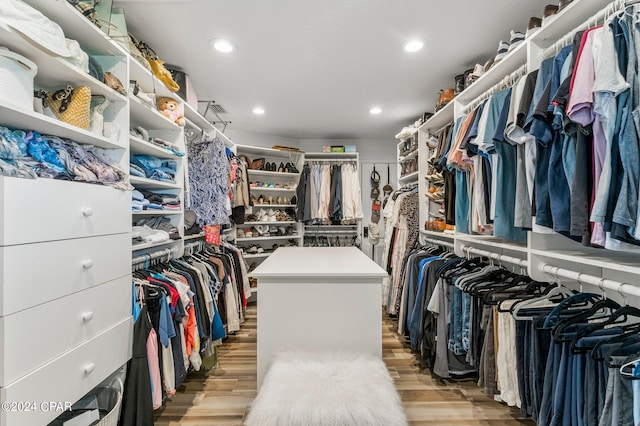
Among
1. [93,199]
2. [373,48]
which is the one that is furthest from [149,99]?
[373,48]

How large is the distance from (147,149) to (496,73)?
2310 mm

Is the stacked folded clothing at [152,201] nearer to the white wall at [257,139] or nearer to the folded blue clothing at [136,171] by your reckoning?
the folded blue clothing at [136,171]

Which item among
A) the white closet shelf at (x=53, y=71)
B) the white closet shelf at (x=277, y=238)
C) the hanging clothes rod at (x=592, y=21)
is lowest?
the white closet shelf at (x=277, y=238)

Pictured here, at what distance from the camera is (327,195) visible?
4.11 m

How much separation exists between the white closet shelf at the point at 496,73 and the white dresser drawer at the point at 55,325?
7.79ft

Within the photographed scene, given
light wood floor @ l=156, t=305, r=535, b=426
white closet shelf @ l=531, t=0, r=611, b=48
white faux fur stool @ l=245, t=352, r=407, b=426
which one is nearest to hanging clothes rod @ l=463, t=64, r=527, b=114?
white closet shelf @ l=531, t=0, r=611, b=48

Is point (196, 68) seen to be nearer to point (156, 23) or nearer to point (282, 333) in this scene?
point (156, 23)

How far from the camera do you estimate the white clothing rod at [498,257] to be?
159cm

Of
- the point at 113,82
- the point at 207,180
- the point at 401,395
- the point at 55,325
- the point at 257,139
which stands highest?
the point at 257,139

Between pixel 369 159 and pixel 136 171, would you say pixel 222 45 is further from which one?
pixel 369 159

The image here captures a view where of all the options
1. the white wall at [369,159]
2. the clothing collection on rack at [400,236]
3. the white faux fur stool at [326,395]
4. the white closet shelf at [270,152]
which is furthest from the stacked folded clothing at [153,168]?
the white wall at [369,159]

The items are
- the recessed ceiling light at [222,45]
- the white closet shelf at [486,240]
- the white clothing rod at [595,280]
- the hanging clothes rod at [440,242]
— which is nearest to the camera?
the white clothing rod at [595,280]

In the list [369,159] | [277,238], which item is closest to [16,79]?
[277,238]

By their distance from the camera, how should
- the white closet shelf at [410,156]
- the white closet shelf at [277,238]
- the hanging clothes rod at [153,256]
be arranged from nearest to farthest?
1. the hanging clothes rod at [153,256]
2. the white closet shelf at [410,156]
3. the white closet shelf at [277,238]
